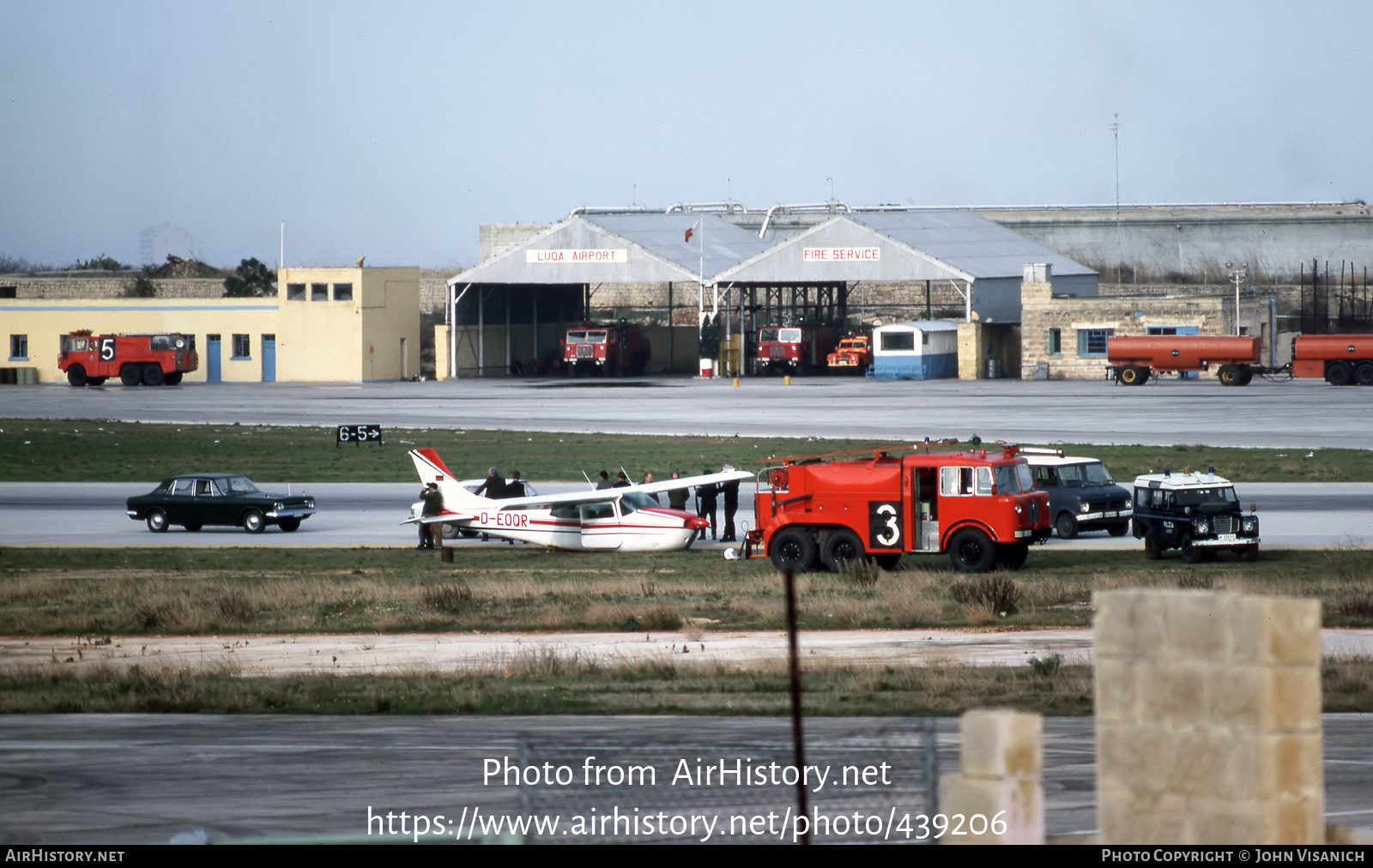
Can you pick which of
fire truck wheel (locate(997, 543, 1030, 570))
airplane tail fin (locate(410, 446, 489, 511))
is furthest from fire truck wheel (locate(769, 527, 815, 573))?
airplane tail fin (locate(410, 446, 489, 511))

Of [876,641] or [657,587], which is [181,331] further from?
[876,641]

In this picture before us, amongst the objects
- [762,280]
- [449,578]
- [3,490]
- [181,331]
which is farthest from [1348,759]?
[181,331]

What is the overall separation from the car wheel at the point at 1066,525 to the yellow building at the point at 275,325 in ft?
209

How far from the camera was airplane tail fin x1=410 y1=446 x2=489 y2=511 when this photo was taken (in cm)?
3138

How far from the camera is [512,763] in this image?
1302cm

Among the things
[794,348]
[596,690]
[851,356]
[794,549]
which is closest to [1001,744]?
[596,690]

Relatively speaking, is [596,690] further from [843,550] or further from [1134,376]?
[1134,376]

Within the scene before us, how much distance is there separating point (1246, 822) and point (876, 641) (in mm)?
15271

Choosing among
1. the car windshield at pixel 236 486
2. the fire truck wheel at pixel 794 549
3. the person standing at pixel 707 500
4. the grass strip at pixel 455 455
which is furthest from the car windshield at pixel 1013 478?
the car windshield at pixel 236 486

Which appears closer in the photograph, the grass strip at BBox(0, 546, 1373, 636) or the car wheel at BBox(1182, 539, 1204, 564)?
the grass strip at BBox(0, 546, 1373, 636)

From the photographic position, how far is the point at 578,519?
31344 mm

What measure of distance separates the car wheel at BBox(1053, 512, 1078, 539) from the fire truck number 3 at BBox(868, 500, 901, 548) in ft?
22.2

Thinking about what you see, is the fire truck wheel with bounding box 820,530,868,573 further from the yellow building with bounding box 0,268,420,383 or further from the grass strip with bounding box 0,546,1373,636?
the yellow building with bounding box 0,268,420,383

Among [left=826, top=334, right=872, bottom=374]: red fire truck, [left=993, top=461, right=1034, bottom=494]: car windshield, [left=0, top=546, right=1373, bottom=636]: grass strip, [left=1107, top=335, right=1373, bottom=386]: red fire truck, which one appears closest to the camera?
[left=0, top=546, right=1373, bottom=636]: grass strip
